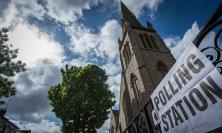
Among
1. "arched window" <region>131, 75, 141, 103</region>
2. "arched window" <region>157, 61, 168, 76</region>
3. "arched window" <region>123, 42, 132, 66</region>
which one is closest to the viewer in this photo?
"arched window" <region>131, 75, 141, 103</region>

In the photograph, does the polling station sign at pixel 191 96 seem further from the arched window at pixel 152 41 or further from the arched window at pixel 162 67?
the arched window at pixel 152 41

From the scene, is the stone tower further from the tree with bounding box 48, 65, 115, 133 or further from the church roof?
the tree with bounding box 48, 65, 115, 133

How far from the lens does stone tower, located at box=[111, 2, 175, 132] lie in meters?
14.9

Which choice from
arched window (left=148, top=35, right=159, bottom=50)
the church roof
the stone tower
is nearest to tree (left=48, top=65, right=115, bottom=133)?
the stone tower

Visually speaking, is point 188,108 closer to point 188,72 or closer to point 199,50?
point 188,72

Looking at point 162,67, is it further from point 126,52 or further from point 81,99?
point 81,99

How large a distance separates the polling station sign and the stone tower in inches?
406

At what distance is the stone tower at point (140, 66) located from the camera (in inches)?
588

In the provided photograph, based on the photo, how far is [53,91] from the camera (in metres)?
19.4

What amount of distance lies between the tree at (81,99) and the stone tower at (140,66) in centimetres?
275

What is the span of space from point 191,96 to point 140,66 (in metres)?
13.2

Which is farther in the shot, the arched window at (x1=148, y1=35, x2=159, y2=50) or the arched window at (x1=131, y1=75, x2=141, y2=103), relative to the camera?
the arched window at (x1=148, y1=35, x2=159, y2=50)

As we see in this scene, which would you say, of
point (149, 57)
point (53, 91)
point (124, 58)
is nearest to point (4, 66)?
point (53, 91)

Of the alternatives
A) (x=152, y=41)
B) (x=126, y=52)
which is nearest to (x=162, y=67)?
(x=152, y=41)
